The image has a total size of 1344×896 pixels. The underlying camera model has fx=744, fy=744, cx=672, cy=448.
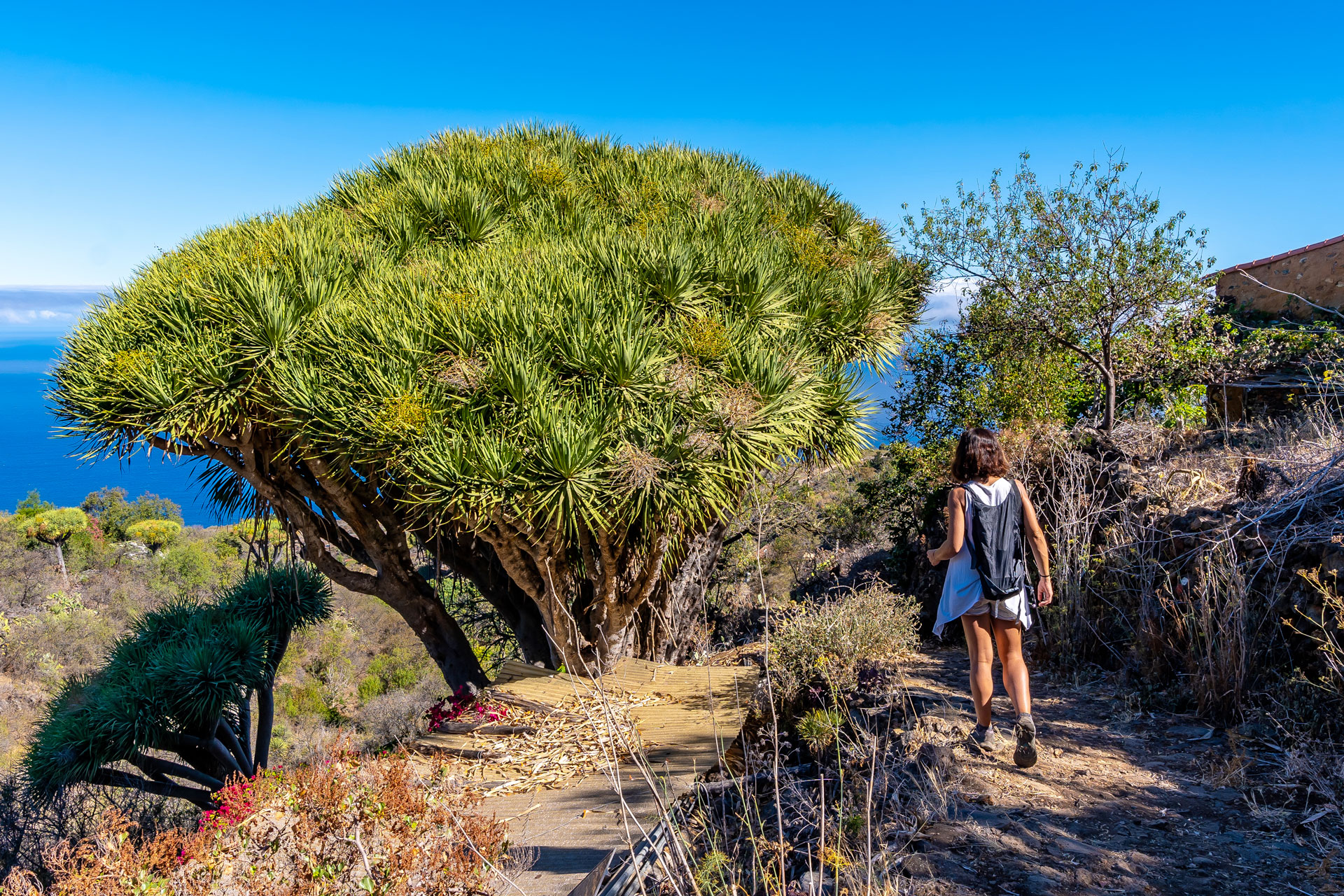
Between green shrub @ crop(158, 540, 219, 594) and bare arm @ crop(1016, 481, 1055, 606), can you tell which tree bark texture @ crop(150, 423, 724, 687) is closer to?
bare arm @ crop(1016, 481, 1055, 606)

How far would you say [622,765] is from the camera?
4270 mm

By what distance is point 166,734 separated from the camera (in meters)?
6.47

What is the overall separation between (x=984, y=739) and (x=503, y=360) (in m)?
3.33

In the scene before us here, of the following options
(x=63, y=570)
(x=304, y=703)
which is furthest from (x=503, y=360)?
(x=63, y=570)

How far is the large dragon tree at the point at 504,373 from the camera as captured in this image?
4.54m

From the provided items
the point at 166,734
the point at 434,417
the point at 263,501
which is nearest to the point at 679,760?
the point at 434,417

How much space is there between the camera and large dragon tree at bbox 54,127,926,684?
454cm

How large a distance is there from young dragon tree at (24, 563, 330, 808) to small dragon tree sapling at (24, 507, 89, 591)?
21657mm

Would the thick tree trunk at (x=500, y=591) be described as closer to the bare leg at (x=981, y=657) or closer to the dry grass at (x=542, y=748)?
the dry grass at (x=542, y=748)

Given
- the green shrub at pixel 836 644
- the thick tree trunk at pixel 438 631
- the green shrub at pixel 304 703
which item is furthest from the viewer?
the green shrub at pixel 304 703

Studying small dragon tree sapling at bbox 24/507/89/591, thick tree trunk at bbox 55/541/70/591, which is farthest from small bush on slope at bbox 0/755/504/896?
small dragon tree sapling at bbox 24/507/89/591

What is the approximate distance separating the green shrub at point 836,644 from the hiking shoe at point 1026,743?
1.15 meters

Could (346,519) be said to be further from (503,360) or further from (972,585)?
(972,585)

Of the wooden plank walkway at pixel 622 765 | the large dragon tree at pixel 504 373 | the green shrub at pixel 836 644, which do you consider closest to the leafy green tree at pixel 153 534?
the large dragon tree at pixel 504 373
